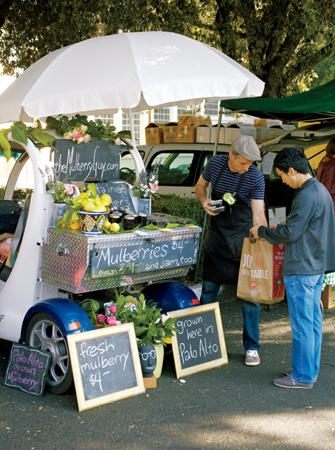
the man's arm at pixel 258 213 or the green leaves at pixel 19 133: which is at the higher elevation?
the green leaves at pixel 19 133

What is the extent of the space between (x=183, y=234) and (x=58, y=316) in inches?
46.6

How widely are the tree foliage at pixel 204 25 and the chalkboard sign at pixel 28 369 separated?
5.83 metres

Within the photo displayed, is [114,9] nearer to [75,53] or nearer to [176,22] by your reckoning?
[176,22]

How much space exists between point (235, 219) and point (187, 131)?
4910 millimetres

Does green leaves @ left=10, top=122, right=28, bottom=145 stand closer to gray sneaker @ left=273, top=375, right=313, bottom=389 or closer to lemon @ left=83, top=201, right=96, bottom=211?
lemon @ left=83, top=201, right=96, bottom=211

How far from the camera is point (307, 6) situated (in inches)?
294

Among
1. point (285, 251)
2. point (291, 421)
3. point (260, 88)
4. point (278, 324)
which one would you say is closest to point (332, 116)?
point (260, 88)

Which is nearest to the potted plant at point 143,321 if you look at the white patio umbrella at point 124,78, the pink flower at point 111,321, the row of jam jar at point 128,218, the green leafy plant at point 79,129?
the pink flower at point 111,321

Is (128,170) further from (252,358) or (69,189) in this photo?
(252,358)

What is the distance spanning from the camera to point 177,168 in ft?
28.6

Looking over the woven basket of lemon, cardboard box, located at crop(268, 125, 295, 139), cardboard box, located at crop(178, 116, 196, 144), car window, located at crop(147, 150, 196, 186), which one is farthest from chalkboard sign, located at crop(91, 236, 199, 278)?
cardboard box, located at crop(178, 116, 196, 144)

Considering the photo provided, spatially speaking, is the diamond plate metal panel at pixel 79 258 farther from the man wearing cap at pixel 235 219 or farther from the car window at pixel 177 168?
the car window at pixel 177 168

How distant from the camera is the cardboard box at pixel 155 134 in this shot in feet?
30.0

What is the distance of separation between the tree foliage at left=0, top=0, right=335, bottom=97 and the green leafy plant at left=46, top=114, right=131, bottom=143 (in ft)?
12.7
